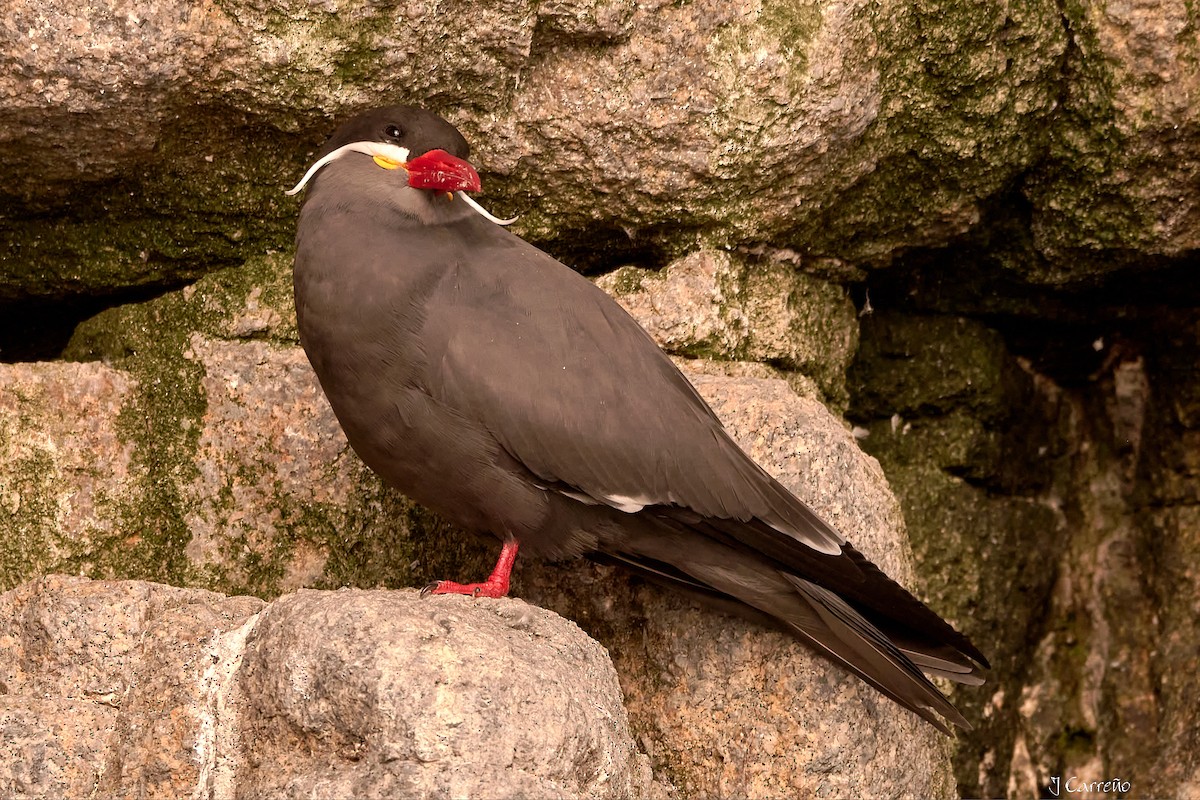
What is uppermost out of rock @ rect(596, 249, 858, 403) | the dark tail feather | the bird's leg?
rock @ rect(596, 249, 858, 403)

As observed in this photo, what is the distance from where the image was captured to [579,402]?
3.79 meters

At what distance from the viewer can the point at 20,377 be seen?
4375 millimetres

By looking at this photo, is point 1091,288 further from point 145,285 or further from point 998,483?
point 145,285

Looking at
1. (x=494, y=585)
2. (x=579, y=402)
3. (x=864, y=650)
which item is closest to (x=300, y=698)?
(x=494, y=585)

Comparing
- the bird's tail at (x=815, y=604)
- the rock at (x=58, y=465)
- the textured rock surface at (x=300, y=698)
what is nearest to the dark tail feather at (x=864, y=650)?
the bird's tail at (x=815, y=604)

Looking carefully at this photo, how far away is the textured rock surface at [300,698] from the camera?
130 inches

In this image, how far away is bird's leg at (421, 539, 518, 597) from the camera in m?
3.87

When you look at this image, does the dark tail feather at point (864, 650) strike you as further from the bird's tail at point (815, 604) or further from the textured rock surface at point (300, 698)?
A: the textured rock surface at point (300, 698)

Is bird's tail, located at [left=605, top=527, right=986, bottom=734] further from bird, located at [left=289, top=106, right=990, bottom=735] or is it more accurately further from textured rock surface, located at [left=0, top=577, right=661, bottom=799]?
textured rock surface, located at [left=0, top=577, right=661, bottom=799]

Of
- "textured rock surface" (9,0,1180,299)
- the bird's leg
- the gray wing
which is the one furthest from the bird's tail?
"textured rock surface" (9,0,1180,299)

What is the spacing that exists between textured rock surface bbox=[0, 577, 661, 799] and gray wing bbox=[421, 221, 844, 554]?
0.40 meters

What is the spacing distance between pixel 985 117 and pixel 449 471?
6.73 ft

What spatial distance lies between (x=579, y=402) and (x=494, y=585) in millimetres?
519

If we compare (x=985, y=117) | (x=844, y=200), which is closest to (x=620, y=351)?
(x=844, y=200)
